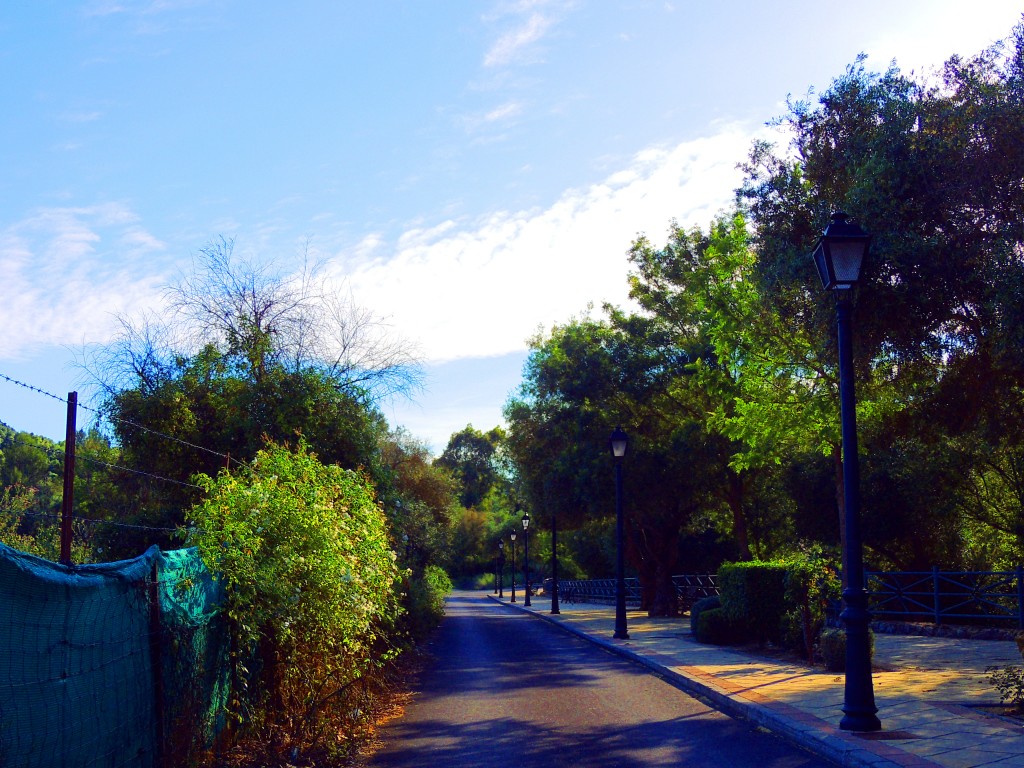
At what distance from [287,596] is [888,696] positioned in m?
7.26

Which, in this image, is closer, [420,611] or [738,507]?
[420,611]

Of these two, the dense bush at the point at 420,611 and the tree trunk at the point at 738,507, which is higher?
the tree trunk at the point at 738,507

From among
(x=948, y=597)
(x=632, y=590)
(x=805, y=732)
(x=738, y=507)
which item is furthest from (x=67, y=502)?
(x=632, y=590)

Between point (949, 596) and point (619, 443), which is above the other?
point (619, 443)

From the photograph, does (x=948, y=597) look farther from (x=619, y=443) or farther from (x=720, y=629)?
(x=619, y=443)

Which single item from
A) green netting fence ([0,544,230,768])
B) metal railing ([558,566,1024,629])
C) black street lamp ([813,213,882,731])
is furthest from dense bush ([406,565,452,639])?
green netting fence ([0,544,230,768])

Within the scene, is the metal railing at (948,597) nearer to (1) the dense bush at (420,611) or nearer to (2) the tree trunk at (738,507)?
(2) the tree trunk at (738,507)

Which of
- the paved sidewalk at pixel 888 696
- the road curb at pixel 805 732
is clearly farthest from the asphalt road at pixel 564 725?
the paved sidewalk at pixel 888 696

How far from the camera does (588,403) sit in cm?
3272

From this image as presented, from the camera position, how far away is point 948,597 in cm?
2116

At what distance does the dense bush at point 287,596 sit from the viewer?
25.1ft

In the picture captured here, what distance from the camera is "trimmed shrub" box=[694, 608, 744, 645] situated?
60.3 feet

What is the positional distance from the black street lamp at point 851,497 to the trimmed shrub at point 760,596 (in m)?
7.40

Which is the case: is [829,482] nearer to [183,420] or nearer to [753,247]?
[753,247]
